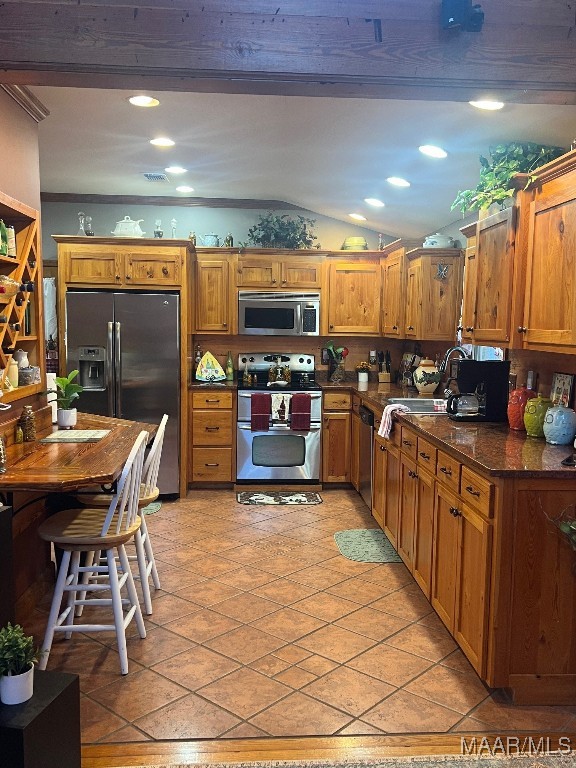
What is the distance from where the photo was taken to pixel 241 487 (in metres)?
5.62

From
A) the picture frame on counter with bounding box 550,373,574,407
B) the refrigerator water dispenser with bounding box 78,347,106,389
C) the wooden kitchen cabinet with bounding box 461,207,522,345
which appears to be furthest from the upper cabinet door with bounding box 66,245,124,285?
the picture frame on counter with bounding box 550,373,574,407

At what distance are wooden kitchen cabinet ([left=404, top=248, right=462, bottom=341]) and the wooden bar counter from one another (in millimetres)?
2370

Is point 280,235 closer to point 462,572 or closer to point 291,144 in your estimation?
point 291,144

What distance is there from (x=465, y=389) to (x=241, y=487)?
253 cm

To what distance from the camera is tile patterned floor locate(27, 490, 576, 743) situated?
7.67ft

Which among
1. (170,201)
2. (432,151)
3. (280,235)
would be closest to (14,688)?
(432,151)

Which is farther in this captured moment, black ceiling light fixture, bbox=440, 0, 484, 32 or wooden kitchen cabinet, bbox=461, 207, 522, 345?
wooden kitchen cabinet, bbox=461, 207, 522, 345

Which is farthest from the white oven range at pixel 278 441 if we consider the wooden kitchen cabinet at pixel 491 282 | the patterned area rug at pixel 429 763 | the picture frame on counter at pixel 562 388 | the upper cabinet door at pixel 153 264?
the patterned area rug at pixel 429 763

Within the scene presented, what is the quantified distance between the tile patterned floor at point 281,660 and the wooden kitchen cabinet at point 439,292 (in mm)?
1885

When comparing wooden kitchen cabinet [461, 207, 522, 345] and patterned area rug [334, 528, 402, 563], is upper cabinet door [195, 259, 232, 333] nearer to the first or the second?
patterned area rug [334, 528, 402, 563]

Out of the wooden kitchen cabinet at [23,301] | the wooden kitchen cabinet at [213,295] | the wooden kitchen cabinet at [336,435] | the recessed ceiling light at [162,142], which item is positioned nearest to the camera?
the wooden kitchen cabinet at [23,301]

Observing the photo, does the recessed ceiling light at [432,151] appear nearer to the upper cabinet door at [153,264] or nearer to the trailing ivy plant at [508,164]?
the trailing ivy plant at [508,164]

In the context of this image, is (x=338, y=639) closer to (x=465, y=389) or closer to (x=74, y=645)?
(x=74, y=645)

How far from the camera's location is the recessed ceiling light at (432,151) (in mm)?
3594
